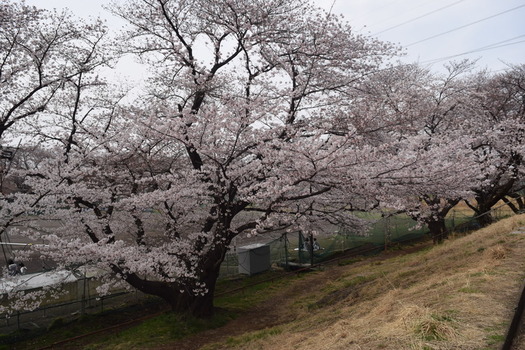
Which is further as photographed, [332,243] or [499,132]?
[332,243]

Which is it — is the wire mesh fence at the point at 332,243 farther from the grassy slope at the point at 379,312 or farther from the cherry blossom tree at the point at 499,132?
the grassy slope at the point at 379,312

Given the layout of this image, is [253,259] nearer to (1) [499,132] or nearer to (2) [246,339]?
(2) [246,339]

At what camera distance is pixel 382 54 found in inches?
435

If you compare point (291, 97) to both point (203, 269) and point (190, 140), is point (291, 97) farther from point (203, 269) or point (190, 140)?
point (203, 269)

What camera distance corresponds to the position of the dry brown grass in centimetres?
422

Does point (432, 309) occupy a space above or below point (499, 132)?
below

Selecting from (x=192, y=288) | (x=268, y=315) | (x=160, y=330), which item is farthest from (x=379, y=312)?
(x=160, y=330)

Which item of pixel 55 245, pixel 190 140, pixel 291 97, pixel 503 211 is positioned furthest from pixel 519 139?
pixel 55 245

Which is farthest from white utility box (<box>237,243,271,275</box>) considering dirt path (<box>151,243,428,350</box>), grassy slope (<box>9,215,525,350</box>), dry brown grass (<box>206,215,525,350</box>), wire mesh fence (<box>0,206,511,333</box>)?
dry brown grass (<box>206,215,525,350</box>)

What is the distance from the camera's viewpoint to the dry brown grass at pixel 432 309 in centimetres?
422

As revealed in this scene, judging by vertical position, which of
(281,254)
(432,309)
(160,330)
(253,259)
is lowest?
(160,330)

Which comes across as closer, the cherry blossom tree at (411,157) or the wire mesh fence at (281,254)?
the cherry blossom tree at (411,157)

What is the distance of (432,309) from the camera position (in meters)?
5.10

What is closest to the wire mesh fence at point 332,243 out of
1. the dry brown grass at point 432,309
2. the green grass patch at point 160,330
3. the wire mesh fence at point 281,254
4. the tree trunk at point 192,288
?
the wire mesh fence at point 281,254
